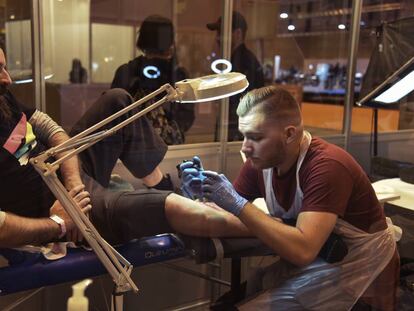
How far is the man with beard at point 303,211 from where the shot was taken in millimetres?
1368

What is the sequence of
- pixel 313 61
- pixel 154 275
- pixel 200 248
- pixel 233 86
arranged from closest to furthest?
pixel 233 86, pixel 200 248, pixel 154 275, pixel 313 61

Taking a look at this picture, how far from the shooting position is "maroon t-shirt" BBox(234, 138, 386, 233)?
1.38 m

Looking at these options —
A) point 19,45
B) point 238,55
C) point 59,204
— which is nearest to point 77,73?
point 238,55

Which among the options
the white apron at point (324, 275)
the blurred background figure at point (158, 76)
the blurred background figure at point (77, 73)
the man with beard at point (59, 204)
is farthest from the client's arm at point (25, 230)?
the blurred background figure at point (77, 73)

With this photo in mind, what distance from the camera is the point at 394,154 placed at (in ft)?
10.6

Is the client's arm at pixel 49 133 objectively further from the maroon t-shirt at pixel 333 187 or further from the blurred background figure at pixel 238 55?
the blurred background figure at pixel 238 55

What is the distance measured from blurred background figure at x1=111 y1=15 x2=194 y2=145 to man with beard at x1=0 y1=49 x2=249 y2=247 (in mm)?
610

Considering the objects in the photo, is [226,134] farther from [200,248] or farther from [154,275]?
[200,248]

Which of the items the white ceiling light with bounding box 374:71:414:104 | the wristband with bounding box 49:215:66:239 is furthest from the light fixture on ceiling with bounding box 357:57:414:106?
the wristband with bounding box 49:215:66:239

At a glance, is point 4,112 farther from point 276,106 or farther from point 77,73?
point 77,73

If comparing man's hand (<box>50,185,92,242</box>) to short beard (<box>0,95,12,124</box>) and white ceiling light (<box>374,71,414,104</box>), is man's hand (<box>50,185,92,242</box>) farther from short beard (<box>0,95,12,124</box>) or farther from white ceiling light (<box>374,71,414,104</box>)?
white ceiling light (<box>374,71,414,104</box>)

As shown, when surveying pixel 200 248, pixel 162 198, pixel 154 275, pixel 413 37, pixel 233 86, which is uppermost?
pixel 413 37

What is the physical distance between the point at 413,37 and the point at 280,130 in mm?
1587

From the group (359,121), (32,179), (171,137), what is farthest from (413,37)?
(32,179)
